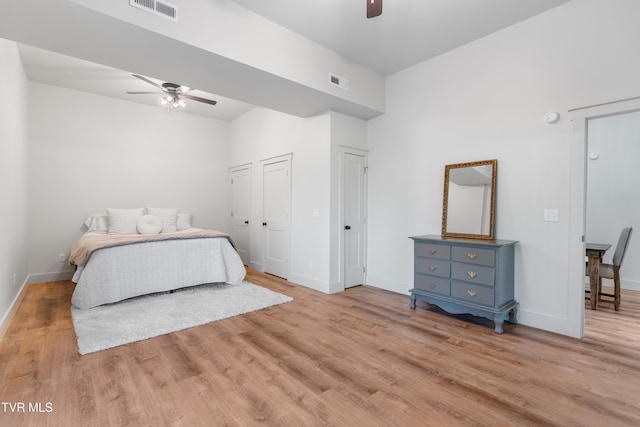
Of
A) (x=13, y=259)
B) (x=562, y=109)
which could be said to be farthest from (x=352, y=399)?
(x=13, y=259)

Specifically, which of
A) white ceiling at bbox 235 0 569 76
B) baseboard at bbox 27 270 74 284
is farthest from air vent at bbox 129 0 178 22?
baseboard at bbox 27 270 74 284

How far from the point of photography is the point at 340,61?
371 cm

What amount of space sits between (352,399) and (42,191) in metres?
5.78

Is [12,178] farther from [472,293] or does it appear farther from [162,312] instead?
[472,293]

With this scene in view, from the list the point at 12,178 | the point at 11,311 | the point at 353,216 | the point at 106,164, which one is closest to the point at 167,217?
the point at 106,164

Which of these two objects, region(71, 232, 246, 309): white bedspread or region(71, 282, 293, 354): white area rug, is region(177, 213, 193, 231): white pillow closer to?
region(71, 232, 246, 309): white bedspread

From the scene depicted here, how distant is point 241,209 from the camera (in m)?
6.26

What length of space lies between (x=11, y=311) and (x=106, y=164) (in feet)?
10.0

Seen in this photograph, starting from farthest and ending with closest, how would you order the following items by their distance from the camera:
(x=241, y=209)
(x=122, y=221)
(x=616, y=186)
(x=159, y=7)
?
(x=241, y=209) → (x=122, y=221) → (x=616, y=186) → (x=159, y=7)

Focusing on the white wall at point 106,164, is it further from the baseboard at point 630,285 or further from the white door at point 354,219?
the baseboard at point 630,285

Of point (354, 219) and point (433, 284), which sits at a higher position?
point (354, 219)

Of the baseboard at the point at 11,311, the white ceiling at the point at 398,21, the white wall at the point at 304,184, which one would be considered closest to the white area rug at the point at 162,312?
the baseboard at the point at 11,311

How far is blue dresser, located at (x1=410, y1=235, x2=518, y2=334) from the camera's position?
284 cm

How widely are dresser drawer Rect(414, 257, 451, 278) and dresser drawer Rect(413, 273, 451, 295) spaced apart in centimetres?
5
